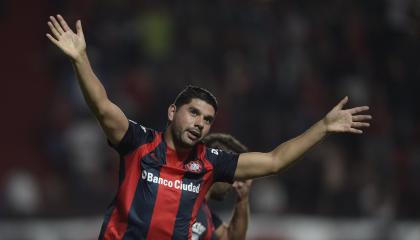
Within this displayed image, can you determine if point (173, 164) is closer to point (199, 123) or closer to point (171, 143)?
point (171, 143)

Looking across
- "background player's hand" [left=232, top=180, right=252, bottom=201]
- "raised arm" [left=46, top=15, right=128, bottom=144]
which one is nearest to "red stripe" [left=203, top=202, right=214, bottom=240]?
"background player's hand" [left=232, top=180, right=252, bottom=201]

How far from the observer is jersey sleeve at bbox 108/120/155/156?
17.5 ft

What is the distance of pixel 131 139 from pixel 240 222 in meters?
1.49

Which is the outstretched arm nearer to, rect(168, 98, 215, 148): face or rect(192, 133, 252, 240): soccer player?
rect(192, 133, 252, 240): soccer player

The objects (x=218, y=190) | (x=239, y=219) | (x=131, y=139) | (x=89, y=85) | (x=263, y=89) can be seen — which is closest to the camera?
(x=89, y=85)

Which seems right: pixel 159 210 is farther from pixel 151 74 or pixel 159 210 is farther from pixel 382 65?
pixel 151 74

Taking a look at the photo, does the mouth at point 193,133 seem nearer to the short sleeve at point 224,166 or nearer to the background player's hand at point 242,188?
the short sleeve at point 224,166

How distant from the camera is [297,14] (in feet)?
42.0

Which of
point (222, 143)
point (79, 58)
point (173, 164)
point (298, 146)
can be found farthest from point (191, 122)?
point (222, 143)

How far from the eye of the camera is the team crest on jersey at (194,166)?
554 centimetres

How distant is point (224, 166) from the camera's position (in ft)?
18.5

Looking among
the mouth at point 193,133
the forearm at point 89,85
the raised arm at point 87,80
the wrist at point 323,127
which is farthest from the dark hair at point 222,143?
the forearm at point 89,85

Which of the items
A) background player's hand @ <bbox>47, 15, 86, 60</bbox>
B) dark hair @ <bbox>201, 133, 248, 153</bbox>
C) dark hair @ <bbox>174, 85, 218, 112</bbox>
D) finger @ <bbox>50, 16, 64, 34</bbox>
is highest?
finger @ <bbox>50, 16, 64, 34</bbox>

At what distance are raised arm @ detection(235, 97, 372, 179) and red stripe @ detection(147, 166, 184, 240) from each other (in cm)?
42
